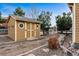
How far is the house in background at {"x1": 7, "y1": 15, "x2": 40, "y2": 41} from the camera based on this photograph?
3.51 m

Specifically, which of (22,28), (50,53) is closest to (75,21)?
(50,53)

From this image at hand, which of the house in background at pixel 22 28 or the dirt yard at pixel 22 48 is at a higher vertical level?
the house in background at pixel 22 28

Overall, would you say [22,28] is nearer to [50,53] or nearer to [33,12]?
[33,12]

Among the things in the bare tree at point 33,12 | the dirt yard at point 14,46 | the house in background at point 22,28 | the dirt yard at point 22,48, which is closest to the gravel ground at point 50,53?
the dirt yard at point 22,48

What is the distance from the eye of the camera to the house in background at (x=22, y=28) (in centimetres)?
351

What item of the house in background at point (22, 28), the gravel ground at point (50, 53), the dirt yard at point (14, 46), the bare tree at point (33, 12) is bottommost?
the gravel ground at point (50, 53)

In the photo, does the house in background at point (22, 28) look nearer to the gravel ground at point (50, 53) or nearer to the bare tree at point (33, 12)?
the bare tree at point (33, 12)

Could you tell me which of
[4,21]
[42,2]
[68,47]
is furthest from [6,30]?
[68,47]

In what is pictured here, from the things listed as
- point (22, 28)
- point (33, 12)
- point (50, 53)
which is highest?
point (33, 12)

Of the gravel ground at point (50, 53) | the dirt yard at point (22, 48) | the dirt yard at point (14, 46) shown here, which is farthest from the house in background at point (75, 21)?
the dirt yard at point (14, 46)

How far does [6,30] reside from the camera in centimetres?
350

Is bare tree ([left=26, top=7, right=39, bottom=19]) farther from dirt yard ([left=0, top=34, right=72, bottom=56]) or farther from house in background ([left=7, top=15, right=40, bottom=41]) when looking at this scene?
dirt yard ([left=0, top=34, right=72, bottom=56])

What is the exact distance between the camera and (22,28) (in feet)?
11.6

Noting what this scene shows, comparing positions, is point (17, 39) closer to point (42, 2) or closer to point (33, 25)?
point (33, 25)
